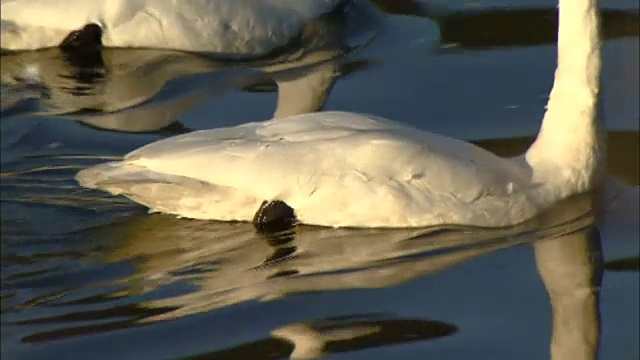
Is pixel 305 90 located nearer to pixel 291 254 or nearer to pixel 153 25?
pixel 153 25

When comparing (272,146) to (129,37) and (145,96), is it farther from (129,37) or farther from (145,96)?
(129,37)

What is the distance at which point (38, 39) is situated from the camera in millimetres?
12125

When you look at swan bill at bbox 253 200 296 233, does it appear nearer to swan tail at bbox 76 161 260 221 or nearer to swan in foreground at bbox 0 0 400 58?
swan tail at bbox 76 161 260 221

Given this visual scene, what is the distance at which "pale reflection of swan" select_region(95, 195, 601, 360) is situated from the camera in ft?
25.8

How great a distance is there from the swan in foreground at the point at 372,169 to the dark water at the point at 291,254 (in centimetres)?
10

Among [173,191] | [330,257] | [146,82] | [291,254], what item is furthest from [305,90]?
[330,257]

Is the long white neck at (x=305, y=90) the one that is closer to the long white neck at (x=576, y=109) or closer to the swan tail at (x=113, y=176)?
the swan tail at (x=113, y=176)

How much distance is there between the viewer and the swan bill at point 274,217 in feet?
28.3

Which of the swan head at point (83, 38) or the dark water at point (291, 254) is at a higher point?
the swan head at point (83, 38)

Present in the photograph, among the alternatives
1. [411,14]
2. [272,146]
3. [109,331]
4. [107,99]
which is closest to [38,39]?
[107,99]

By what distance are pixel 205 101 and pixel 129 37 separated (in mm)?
1343

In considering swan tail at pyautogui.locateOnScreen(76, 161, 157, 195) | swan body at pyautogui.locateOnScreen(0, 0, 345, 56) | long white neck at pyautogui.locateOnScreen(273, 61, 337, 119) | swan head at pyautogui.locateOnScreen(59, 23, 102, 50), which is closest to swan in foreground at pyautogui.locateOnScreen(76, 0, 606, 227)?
swan tail at pyautogui.locateOnScreen(76, 161, 157, 195)

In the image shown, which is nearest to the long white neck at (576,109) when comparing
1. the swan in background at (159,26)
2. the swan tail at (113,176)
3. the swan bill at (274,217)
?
the swan bill at (274,217)

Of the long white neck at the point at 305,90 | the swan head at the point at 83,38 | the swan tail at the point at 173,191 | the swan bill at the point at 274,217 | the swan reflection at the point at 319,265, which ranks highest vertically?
the swan head at the point at 83,38
